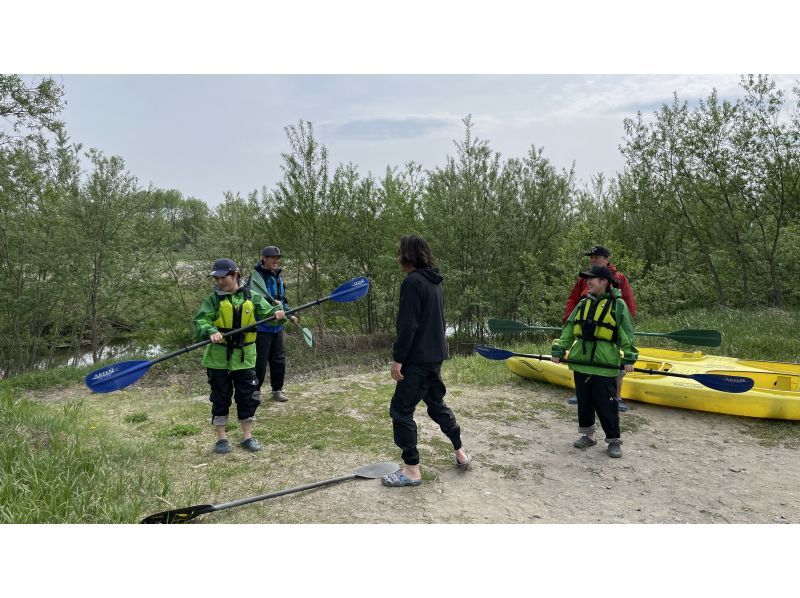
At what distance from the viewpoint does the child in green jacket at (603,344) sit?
4215 millimetres

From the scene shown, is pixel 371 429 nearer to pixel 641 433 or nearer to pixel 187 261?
pixel 641 433

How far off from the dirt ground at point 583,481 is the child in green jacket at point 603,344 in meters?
0.44

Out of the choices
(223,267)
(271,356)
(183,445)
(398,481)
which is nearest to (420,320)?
(398,481)

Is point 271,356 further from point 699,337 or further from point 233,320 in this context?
point 699,337

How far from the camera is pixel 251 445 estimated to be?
4.35m

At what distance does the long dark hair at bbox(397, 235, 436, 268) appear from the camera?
11.2 feet

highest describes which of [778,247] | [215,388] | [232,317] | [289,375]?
[778,247]

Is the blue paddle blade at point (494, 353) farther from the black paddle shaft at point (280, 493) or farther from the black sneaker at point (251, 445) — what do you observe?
the black sneaker at point (251, 445)

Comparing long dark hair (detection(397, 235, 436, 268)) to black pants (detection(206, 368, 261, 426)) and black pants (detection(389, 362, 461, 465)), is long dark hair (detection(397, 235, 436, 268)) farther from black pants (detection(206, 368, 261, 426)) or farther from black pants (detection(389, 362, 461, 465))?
black pants (detection(206, 368, 261, 426))

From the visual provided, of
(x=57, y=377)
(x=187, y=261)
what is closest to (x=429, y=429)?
(x=57, y=377)

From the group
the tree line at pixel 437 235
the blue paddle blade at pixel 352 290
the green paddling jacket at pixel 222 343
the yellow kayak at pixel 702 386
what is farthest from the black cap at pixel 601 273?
the tree line at pixel 437 235

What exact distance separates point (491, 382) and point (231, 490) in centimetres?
409

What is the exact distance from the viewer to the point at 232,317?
164 inches

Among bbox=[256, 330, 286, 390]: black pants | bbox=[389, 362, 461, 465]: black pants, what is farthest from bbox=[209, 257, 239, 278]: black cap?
bbox=[389, 362, 461, 465]: black pants
